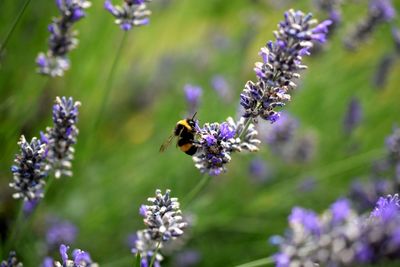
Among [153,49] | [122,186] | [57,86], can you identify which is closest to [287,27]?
[122,186]

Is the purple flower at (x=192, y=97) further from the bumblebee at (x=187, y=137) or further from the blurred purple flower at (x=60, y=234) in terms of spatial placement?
the blurred purple flower at (x=60, y=234)

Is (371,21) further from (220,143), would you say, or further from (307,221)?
(307,221)

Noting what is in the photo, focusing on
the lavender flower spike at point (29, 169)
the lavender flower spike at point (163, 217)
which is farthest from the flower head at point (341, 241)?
the lavender flower spike at point (29, 169)

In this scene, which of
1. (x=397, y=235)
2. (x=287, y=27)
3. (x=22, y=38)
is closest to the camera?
(x=397, y=235)

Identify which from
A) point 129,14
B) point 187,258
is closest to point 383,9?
point 129,14

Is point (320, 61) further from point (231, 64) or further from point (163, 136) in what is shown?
point (163, 136)
